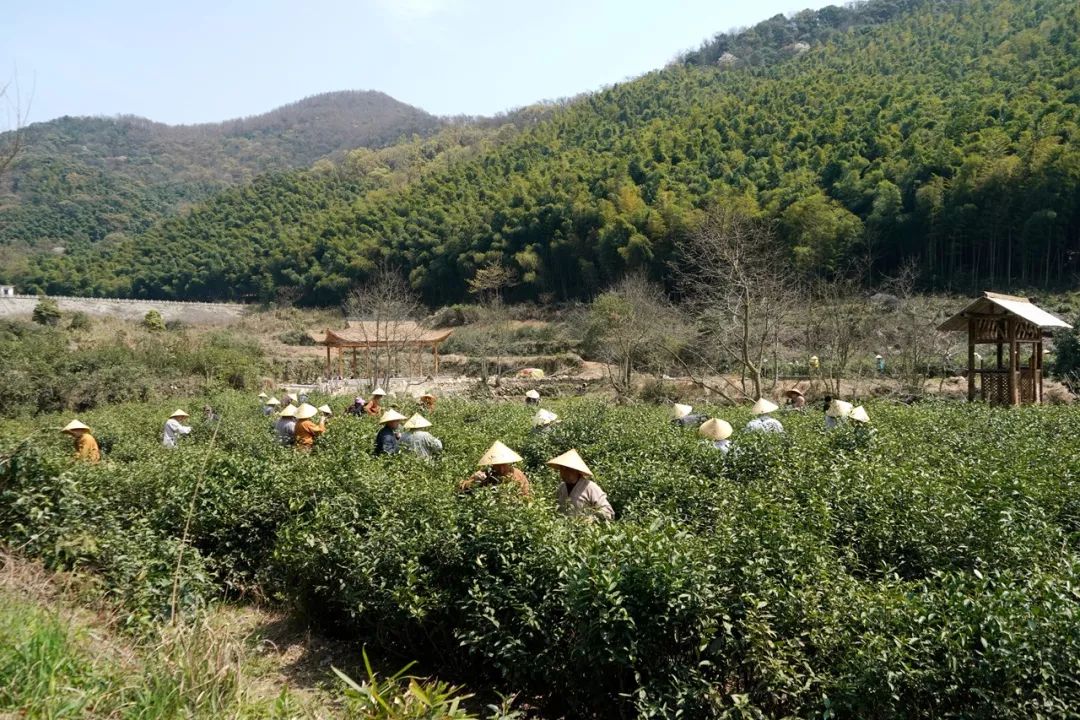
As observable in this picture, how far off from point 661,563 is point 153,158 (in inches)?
5499

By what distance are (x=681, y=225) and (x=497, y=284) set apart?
1426 centimetres

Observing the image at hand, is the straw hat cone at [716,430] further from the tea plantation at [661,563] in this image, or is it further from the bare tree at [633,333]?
the bare tree at [633,333]

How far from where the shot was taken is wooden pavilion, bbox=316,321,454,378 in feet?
102

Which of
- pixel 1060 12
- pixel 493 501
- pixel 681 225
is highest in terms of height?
pixel 1060 12

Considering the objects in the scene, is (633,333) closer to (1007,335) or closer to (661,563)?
(1007,335)

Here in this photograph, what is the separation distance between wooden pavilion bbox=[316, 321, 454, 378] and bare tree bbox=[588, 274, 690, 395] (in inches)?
319

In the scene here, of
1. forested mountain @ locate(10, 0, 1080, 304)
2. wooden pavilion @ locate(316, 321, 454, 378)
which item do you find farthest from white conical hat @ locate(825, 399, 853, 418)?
forested mountain @ locate(10, 0, 1080, 304)

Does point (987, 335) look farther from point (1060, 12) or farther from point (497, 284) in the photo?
point (1060, 12)

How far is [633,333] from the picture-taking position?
25.9 m

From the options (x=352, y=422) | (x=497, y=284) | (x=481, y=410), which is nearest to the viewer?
(x=352, y=422)

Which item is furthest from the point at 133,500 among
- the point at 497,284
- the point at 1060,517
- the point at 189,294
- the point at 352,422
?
the point at 189,294

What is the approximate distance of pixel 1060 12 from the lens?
59500mm

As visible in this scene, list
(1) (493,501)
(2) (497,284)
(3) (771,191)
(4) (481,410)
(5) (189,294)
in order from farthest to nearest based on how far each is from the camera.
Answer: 1. (5) (189,294)
2. (2) (497,284)
3. (3) (771,191)
4. (4) (481,410)
5. (1) (493,501)


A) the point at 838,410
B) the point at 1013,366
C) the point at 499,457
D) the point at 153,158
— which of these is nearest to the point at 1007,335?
the point at 1013,366
